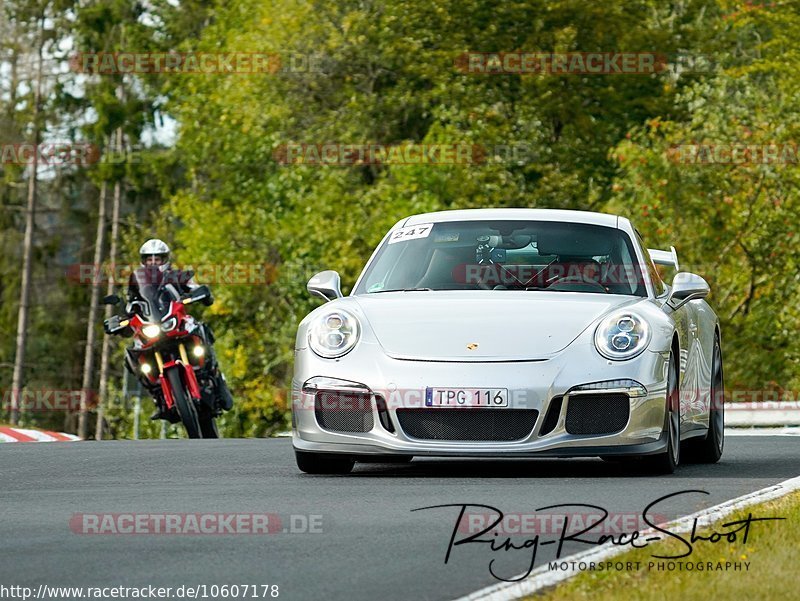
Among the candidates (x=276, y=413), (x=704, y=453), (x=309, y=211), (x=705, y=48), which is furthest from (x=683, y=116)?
(x=704, y=453)

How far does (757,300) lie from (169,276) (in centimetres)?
1774

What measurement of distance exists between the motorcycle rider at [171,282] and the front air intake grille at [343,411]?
883 centimetres

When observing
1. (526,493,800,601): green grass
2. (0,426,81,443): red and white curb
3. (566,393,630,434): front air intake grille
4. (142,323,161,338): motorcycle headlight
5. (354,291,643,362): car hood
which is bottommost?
(0,426,81,443): red and white curb

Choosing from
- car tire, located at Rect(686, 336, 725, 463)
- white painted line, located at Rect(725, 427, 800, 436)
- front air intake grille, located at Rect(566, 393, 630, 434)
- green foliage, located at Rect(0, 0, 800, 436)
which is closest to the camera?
front air intake grille, located at Rect(566, 393, 630, 434)

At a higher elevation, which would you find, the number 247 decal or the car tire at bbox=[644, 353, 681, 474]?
the number 247 decal

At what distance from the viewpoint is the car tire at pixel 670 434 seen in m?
10.5

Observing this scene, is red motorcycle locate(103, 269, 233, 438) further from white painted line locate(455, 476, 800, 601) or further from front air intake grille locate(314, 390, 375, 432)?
white painted line locate(455, 476, 800, 601)

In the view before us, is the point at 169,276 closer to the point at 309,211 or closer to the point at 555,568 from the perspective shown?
the point at 555,568

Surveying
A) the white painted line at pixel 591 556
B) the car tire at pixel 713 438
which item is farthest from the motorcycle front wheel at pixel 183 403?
the white painted line at pixel 591 556

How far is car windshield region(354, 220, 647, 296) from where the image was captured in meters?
11.3

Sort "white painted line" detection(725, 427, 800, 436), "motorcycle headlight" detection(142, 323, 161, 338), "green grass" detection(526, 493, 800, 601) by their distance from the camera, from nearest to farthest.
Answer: "green grass" detection(526, 493, 800, 601)
"white painted line" detection(725, 427, 800, 436)
"motorcycle headlight" detection(142, 323, 161, 338)

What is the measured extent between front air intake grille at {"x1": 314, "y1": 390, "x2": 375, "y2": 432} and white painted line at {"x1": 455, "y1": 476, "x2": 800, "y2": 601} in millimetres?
2168

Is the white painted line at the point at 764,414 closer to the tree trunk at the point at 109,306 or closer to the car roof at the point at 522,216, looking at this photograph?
the car roof at the point at 522,216

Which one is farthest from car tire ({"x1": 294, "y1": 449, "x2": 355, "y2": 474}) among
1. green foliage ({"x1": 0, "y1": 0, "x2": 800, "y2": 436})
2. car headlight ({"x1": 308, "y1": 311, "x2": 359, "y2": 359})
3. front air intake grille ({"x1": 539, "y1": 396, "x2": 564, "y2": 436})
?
green foliage ({"x1": 0, "y1": 0, "x2": 800, "y2": 436})
